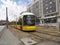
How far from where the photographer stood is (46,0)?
391 feet

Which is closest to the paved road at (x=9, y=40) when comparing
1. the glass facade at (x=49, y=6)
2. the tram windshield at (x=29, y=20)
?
the tram windshield at (x=29, y=20)

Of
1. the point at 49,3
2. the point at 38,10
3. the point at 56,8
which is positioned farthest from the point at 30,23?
the point at 38,10

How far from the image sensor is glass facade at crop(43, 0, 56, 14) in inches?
4227

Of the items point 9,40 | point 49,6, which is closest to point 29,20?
point 9,40

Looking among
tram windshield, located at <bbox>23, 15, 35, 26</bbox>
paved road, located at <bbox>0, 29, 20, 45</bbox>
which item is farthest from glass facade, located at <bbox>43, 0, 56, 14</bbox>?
paved road, located at <bbox>0, 29, 20, 45</bbox>

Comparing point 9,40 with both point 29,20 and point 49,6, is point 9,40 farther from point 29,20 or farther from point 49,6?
point 49,6

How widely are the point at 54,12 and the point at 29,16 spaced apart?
76851 millimetres

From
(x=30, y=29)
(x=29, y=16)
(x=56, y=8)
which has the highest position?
(x=56, y=8)

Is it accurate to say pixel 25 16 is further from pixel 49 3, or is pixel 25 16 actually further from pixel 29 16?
pixel 49 3

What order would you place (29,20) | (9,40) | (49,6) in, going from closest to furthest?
(9,40) → (29,20) → (49,6)

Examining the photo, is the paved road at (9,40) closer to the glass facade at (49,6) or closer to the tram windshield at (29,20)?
the tram windshield at (29,20)

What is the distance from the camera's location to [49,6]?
11275 centimetres

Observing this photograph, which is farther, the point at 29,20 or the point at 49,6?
the point at 49,6

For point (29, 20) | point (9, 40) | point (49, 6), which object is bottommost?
point (9, 40)
